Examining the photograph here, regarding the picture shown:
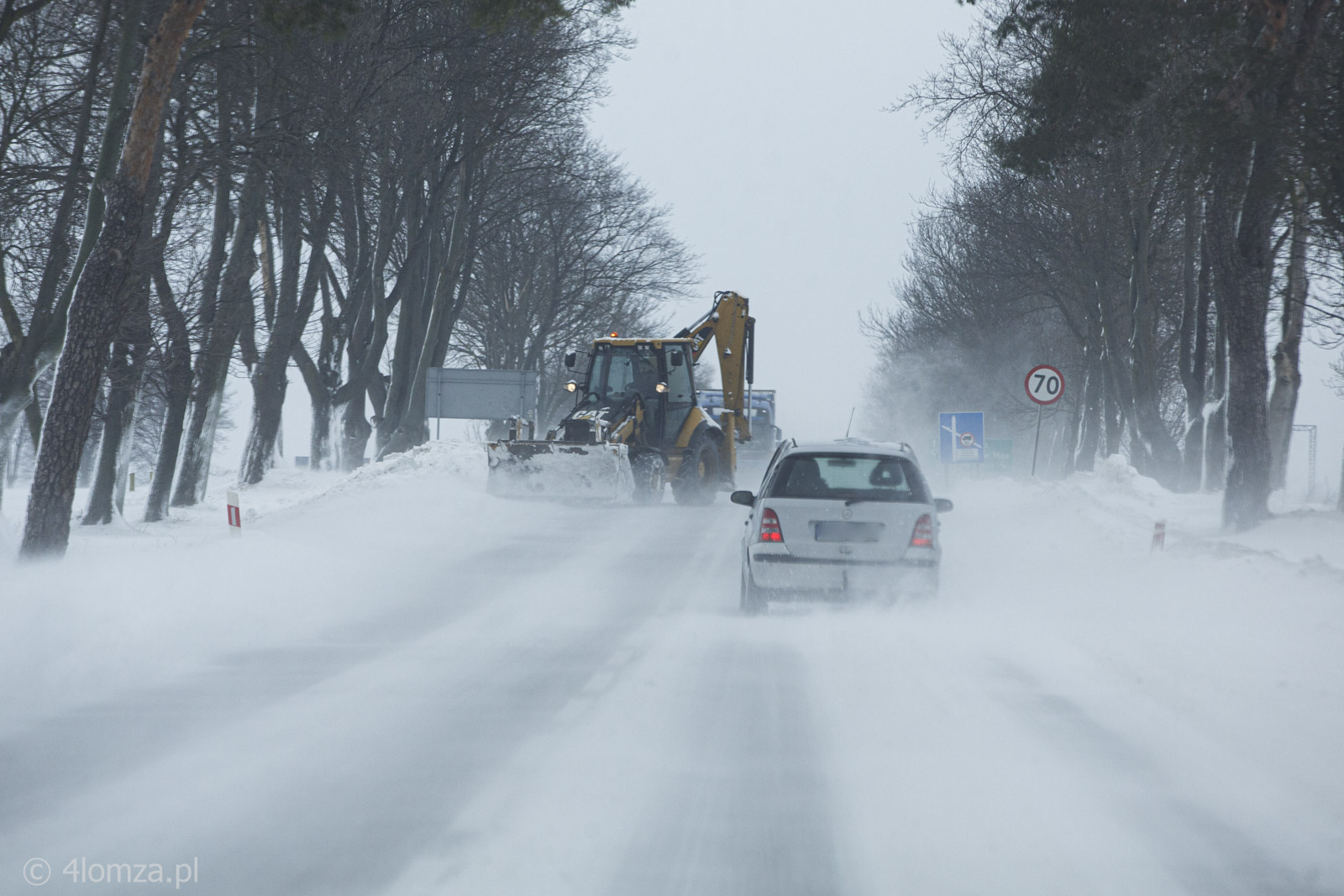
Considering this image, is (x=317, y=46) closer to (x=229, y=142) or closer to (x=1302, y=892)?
(x=229, y=142)

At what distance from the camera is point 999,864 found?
158 inches

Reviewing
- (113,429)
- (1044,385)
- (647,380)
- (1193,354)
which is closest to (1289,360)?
(1193,354)

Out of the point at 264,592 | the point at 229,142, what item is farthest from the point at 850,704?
the point at 229,142

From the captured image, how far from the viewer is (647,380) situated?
2034 centimetres

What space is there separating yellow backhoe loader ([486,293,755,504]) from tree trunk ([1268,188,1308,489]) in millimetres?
9137

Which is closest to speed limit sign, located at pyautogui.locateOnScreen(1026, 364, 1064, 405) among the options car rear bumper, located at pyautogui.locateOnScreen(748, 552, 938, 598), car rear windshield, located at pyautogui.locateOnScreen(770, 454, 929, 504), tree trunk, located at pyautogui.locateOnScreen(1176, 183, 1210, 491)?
tree trunk, located at pyautogui.locateOnScreen(1176, 183, 1210, 491)

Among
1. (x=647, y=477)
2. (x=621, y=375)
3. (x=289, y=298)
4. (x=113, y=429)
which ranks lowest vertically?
(x=647, y=477)

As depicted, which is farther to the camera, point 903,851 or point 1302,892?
point 903,851

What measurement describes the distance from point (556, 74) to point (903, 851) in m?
22.2

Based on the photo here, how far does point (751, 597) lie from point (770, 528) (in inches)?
24.1

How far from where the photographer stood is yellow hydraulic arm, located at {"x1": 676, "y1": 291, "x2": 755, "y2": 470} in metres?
22.4

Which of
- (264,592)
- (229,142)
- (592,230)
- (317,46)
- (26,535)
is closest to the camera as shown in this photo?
(264,592)

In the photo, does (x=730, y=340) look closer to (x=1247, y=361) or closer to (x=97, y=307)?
(x=1247, y=361)

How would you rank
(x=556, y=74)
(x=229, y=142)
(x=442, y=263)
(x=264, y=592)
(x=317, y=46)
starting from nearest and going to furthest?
(x=264, y=592) < (x=229, y=142) < (x=317, y=46) < (x=556, y=74) < (x=442, y=263)
